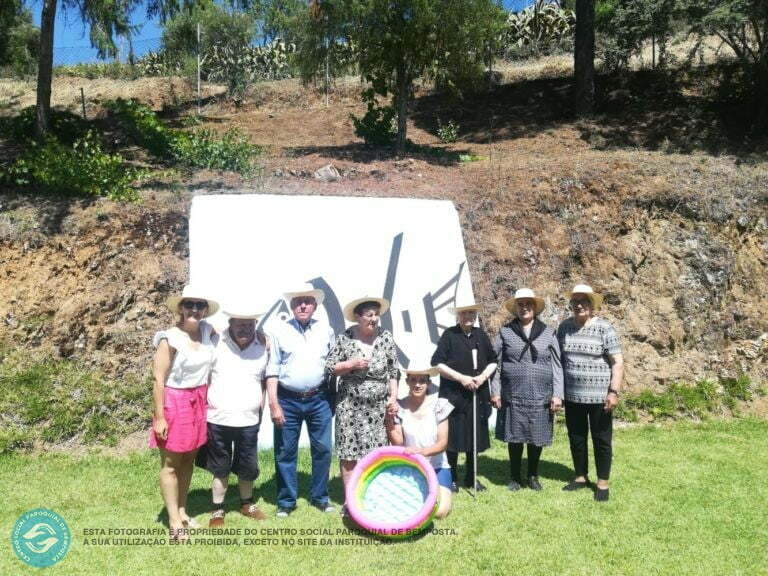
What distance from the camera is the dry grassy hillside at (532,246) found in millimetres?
7215

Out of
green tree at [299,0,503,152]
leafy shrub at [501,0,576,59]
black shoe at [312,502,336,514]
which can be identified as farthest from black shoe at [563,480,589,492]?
leafy shrub at [501,0,576,59]

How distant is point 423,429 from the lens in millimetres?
4793

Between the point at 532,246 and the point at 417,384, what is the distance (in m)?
4.50

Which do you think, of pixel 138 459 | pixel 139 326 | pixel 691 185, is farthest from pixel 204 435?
pixel 691 185

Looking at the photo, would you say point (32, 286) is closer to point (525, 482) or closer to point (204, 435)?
point (204, 435)

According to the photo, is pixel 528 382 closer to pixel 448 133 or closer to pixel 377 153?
pixel 377 153

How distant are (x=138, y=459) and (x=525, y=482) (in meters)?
3.52

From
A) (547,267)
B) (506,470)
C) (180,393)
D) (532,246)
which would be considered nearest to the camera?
(180,393)

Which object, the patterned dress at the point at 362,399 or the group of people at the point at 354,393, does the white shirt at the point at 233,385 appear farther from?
the patterned dress at the point at 362,399

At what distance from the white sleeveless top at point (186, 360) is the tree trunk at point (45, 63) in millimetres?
7431

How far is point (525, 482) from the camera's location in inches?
220

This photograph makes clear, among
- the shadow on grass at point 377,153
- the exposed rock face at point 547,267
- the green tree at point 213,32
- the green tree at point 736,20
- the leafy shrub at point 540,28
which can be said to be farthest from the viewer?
the green tree at point 213,32

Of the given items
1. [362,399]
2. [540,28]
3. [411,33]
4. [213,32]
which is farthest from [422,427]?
[213,32]

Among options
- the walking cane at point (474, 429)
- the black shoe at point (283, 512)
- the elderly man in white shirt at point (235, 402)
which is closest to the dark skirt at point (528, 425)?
the walking cane at point (474, 429)
